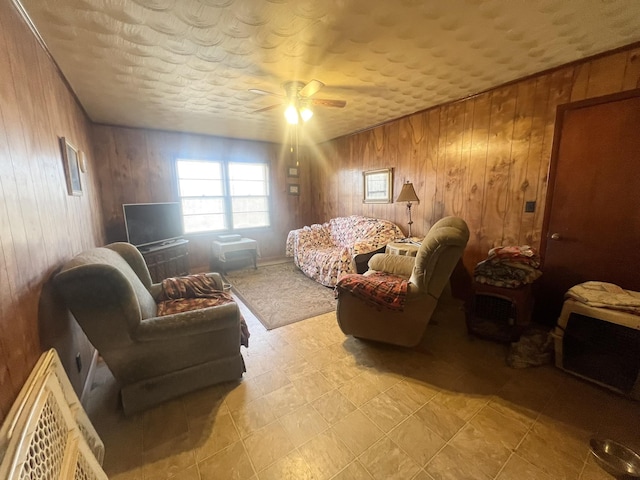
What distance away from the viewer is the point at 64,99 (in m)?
2.21

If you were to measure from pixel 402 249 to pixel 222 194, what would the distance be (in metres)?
3.43

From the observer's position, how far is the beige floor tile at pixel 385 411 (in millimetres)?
1514

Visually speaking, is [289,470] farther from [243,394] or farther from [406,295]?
[406,295]

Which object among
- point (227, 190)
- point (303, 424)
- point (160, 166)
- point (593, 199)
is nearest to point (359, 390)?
point (303, 424)

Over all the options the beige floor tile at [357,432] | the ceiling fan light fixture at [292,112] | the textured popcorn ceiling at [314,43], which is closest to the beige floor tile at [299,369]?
the beige floor tile at [357,432]

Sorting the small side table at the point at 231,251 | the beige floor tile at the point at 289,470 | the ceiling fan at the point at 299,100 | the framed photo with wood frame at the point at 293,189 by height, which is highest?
the ceiling fan at the point at 299,100

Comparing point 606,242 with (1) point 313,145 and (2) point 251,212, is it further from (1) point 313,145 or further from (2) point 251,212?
(2) point 251,212

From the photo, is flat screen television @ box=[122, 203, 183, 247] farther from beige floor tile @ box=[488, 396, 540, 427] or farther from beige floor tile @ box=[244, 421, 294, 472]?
beige floor tile @ box=[488, 396, 540, 427]

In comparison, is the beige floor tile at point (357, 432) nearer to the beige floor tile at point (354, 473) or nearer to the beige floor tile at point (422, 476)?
the beige floor tile at point (354, 473)

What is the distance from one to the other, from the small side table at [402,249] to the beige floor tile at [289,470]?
220 centimetres

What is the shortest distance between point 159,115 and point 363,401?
3.92 metres

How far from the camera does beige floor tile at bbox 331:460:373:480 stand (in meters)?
1.23

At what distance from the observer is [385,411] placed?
160 cm

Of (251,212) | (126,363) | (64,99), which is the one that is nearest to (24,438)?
(126,363)
